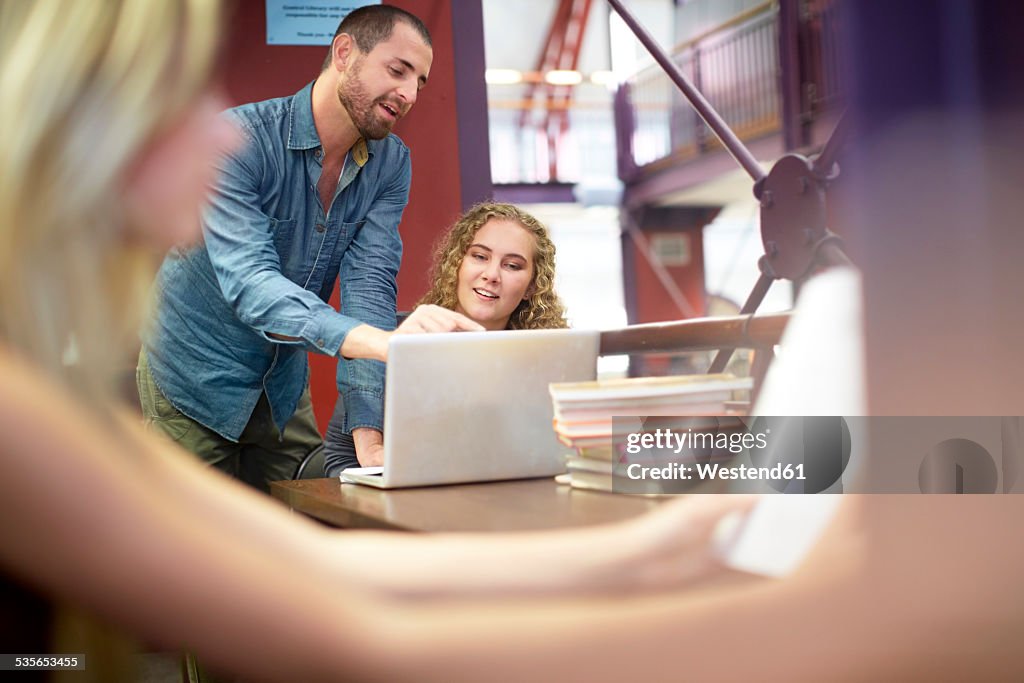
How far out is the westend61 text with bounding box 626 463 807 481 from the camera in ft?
3.14

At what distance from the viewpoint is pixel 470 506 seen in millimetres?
1292

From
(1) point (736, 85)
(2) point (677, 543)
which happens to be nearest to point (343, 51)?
(2) point (677, 543)

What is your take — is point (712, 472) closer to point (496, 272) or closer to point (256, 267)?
point (256, 267)

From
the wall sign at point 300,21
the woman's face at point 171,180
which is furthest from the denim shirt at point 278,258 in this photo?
the woman's face at point 171,180

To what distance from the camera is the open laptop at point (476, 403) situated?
1469 millimetres

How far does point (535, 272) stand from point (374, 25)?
0.72 m

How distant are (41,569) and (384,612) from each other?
144mm

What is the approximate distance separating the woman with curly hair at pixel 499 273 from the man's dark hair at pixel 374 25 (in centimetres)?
48

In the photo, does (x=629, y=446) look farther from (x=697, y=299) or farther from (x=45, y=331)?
(x=697, y=299)

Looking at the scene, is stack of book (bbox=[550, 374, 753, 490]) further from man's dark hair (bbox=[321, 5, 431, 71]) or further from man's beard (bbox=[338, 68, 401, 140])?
man's dark hair (bbox=[321, 5, 431, 71])

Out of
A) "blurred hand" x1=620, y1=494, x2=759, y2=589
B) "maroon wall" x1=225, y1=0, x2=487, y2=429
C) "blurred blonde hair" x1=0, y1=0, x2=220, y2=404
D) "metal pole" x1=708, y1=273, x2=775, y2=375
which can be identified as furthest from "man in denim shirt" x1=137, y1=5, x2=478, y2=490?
"blurred blonde hair" x1=0, y1=0, x2=220, y2=404

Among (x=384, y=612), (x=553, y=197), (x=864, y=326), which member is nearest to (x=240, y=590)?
(x=384, y=612)

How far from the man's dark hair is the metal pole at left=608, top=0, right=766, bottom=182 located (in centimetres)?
50

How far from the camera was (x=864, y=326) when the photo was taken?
83cm
